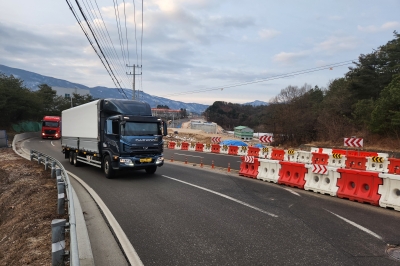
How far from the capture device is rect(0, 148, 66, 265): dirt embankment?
5059 millimetres

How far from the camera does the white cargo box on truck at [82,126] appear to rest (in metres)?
13.3

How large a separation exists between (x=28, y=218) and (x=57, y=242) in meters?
4.05

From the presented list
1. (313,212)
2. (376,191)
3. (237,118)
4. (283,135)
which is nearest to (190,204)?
(313,212)

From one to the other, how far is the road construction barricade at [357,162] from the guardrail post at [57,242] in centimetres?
1603

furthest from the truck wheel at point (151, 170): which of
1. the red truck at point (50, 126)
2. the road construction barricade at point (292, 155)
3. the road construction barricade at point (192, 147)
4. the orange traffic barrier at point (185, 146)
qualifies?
the red truck at point (50, 126)

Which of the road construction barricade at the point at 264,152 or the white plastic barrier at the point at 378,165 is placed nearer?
the white plastic barrier at the point at 378,165

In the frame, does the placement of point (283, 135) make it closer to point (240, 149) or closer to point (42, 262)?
point (240, 149)

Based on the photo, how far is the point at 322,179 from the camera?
959 cm

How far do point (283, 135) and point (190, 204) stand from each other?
43.2 meters

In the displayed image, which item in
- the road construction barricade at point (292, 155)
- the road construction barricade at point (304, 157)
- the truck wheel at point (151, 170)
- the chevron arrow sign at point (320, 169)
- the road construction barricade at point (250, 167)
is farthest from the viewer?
the road construction barricade at point (292, 155)

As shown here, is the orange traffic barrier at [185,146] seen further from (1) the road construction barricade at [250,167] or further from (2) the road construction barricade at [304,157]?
(1) the road construction barricade at [250,167]

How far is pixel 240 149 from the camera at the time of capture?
2634 cm

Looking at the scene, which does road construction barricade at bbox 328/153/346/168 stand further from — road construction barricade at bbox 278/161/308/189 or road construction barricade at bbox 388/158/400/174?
road construction barricade at bbox 278/161/308/189

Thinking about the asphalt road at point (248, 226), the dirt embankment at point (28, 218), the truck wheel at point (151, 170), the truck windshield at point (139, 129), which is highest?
the truck windshield at point (139, 129)
